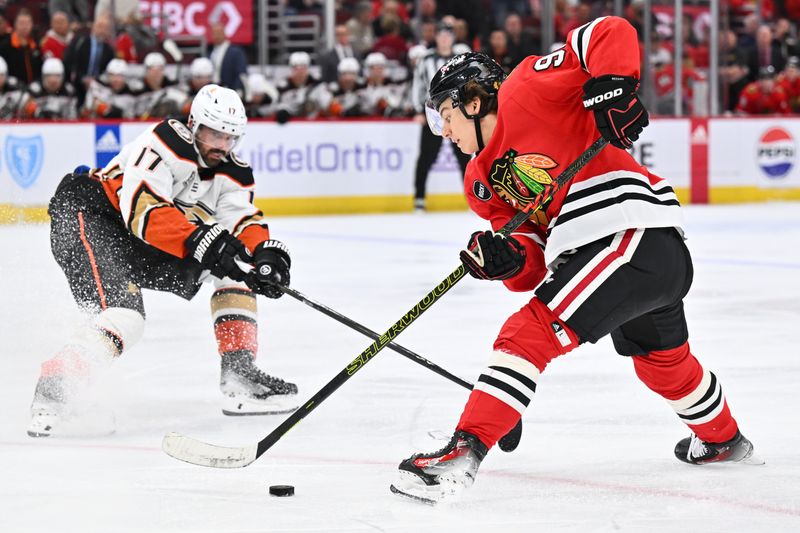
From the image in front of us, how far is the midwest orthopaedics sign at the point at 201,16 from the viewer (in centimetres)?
1082

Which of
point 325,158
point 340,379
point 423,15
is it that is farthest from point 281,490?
point 423,15

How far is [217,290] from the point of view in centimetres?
374

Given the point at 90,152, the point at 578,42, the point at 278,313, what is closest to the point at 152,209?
the point at 578,42

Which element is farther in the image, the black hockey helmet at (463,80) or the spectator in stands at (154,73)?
the spectator in stands at (154,73)

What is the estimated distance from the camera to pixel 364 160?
1012cm

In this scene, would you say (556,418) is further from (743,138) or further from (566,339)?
(743,138)

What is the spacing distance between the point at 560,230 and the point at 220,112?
118 centimetres

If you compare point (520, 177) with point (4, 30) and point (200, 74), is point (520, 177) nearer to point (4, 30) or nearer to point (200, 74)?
point (200, 74)

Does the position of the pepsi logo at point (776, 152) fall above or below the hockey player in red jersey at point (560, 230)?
below

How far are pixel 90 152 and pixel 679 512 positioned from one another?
741cm

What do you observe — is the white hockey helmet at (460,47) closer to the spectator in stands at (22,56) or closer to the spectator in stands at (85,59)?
the spectator in stands at (85,59)

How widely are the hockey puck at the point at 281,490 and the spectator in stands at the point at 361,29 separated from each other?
9.00 meters

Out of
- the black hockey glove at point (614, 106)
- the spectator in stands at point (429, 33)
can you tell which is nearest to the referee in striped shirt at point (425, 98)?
the spectator in stands at point (429, 33)

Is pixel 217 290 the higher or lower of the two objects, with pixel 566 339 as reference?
lower
